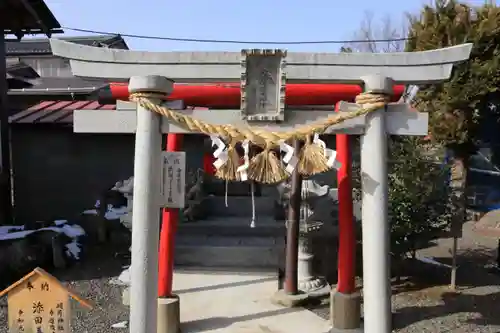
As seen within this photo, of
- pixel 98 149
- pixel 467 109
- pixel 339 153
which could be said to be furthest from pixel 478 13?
pixel 98 149

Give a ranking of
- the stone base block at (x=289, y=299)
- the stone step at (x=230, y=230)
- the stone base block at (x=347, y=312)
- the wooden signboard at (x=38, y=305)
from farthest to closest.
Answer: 1. the stone step at (x=230, y=230)
2. the stone base block at (x=289, y=299)
3. the stone base block at (x=347, y=312)
4. the wooden signboard at (x=38, y=305)

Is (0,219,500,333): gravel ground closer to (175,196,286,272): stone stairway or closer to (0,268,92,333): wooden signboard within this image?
(175,196,286,272): stone stairway

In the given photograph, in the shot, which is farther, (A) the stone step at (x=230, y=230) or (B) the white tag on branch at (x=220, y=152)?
(A) the stone step at (x=230, y=230)

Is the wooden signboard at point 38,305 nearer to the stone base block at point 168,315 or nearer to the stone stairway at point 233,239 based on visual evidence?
the stone base block at point 168,315

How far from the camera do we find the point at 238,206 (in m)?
9.73

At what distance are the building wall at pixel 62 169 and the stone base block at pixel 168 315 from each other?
636 centimetres

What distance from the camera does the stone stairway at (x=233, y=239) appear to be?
7723 millimetres

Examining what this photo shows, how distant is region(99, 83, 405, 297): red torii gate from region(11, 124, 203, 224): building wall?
5981 millimetres

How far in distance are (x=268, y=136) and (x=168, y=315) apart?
274 centimetres

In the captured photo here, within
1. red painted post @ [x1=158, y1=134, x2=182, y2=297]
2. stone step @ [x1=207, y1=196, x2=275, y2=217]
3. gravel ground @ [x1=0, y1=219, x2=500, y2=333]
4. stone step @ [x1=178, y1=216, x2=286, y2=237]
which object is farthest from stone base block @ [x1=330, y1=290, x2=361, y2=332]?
stone step @ [x1=207, y1=196, x2=275, y2=217]

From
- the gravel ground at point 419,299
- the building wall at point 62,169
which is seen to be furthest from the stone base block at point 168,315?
the building wall at point 62,169

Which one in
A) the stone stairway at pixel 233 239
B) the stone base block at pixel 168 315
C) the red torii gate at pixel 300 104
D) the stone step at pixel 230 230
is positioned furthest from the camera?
the stone step at pixel 230 230

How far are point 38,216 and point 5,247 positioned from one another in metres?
3.85

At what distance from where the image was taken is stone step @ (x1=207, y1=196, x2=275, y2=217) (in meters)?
9.66
